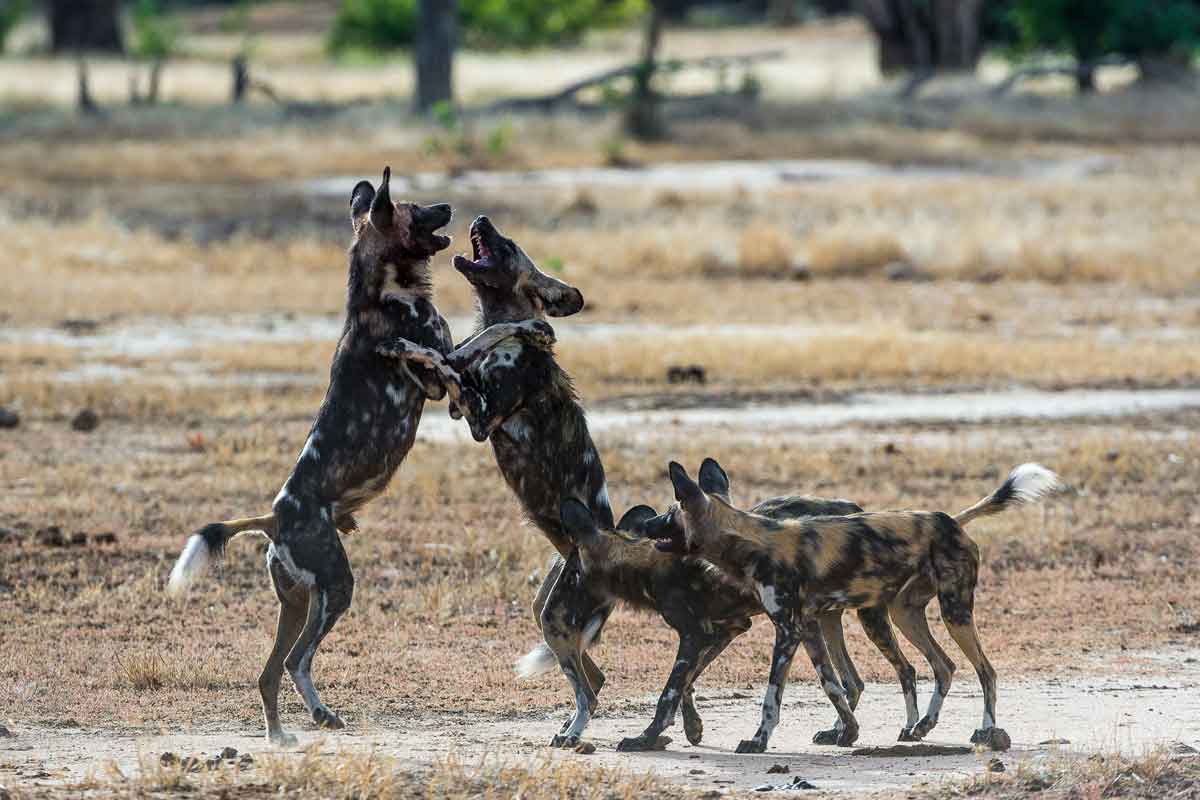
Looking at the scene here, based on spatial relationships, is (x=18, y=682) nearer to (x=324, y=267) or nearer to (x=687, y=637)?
(x=687, y=637)

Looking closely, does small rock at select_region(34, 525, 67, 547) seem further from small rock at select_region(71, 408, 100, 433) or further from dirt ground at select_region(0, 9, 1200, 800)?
small rock at select_region(71, 408, 100, 433)

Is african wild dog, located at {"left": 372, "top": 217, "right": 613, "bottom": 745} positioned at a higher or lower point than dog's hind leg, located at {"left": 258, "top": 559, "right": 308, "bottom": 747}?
higher

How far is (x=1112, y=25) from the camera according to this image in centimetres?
5016

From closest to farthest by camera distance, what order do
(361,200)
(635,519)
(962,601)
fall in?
1. (962,601)
2. (635,519)
3. (361,200)

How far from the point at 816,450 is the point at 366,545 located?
13.7 feet

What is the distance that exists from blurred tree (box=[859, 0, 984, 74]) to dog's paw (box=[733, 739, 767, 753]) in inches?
1824

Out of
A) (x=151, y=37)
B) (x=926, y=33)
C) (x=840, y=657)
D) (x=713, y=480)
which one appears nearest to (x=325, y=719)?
(x=713, y=480)

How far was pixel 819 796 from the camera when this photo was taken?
7344 millimetres

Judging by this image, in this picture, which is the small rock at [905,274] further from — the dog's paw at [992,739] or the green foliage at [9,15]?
the green foliage at [9,15]

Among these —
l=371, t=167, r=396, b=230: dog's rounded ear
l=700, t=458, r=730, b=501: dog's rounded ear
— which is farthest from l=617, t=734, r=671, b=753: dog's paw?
l=371, t=167, r=396, b=230: dog's rounded ear

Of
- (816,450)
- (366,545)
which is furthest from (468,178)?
(366,545)

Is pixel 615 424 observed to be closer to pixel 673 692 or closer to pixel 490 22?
pixel 673 692

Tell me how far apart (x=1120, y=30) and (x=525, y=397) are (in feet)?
145

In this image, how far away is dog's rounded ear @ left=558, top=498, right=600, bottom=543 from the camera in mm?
8578
